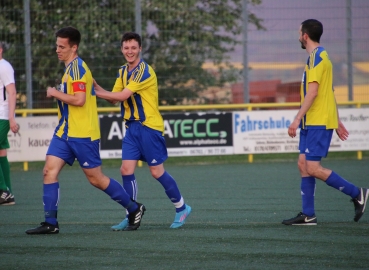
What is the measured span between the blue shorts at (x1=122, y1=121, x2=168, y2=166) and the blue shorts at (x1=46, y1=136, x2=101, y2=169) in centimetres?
49

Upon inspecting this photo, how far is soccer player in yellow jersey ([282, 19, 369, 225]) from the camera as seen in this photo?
24.3 feet

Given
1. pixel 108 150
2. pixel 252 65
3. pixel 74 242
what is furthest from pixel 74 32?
pixel 252 65

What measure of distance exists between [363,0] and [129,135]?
11090 millimetres

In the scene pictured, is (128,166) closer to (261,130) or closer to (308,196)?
(308,196)

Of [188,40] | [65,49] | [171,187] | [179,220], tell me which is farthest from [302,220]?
[188,40]

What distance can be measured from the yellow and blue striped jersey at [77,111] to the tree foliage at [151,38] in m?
9.86

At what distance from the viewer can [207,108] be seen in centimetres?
Result: 1644

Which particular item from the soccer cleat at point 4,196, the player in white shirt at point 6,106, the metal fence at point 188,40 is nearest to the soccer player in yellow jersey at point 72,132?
the player in white shirt at point 6,106

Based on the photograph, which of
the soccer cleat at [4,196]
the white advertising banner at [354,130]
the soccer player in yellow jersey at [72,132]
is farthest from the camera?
the white advertising banner at [354,130]

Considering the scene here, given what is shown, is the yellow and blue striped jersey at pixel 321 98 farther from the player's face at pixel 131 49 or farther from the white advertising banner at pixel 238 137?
the white advertising banner at pixel 238 137

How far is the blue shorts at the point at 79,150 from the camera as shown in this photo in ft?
23.1

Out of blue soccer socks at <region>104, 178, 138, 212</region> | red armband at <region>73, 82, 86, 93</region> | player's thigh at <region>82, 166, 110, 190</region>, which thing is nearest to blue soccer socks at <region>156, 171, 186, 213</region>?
blue soccer socks at <region>104, 178, 138, 212</region>

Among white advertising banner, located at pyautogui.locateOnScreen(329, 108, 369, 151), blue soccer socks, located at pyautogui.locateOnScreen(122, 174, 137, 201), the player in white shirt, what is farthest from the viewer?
white advertising banner, located at pyautogui.locateOnScreen(329, 108, 369, 151)

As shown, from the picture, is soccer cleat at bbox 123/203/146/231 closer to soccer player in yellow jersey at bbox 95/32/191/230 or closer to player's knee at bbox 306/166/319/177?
soccer player in yellow jersey at bbox 95/32/191/230
